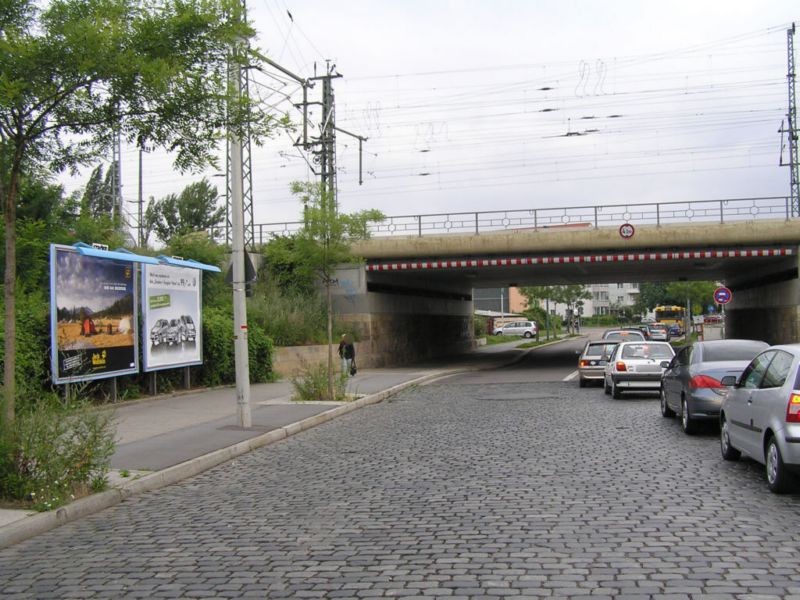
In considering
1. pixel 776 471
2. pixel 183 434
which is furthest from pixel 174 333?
pixel 776 471

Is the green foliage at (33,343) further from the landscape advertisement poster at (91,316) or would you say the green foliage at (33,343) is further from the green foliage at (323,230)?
the green foliage at (323,230)

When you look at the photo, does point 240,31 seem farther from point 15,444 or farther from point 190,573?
point 190,573

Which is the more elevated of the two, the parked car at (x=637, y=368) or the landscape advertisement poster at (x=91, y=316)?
the landscape advertisement poster at (x=91, y=316)

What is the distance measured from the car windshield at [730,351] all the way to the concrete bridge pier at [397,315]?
63.5 feet

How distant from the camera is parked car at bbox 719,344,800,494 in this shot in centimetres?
749

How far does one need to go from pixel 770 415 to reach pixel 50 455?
7.17 meters

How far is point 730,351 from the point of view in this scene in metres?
13.0

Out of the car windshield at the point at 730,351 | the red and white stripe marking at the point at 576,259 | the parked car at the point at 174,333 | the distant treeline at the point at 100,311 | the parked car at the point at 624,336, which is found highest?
the red and white stripe marking at the point at 576,259

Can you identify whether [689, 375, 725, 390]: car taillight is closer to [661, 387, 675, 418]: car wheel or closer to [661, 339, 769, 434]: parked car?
[661, 339, 769, 434]: parked car

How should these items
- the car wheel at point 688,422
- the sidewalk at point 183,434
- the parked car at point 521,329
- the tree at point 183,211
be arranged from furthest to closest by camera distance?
the parked car at point 521,329, the tree at point 183,211, the car wheel at point 688,422, the sidewalk at point 183,434

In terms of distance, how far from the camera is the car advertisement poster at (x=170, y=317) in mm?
17734

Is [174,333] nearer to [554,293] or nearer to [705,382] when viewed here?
[705,382]

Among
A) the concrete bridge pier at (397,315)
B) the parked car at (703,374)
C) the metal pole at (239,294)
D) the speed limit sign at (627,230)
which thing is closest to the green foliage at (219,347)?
the metal pole at (239,294)

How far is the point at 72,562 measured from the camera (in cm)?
621
